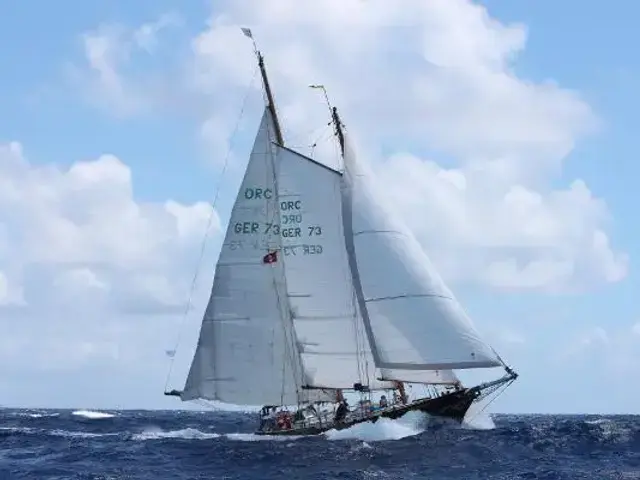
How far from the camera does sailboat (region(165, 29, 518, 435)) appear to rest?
5822 cm

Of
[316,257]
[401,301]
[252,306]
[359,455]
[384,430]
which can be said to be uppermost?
[316,257]

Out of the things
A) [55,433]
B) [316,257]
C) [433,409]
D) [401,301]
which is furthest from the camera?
[55,433]

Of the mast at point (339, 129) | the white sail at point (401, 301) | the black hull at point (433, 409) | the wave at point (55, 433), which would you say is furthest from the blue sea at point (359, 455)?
the mast at point (339, 129)

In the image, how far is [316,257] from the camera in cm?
6256

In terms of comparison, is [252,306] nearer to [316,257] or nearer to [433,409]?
[316,257]

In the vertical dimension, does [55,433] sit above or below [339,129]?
below

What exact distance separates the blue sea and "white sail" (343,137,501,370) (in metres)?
4.85

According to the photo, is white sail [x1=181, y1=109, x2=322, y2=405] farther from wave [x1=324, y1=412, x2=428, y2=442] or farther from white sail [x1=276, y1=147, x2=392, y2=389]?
wave [x1=324, y1=412, x2=428, y2=442]

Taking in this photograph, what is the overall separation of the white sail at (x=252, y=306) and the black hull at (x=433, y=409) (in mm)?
3290

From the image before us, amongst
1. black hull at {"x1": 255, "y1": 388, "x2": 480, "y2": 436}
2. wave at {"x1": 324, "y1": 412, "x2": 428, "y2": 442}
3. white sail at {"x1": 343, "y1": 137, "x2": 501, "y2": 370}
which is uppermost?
white sail at {"x1": 343, "y1": 137, "x2": 501, "y2": 370}

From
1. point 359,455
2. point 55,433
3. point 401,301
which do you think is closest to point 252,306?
point 401,301

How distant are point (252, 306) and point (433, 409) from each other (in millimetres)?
13355

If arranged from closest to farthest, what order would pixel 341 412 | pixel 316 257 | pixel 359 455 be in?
pixel 359 455
pixel 316 257
pixel 341 412

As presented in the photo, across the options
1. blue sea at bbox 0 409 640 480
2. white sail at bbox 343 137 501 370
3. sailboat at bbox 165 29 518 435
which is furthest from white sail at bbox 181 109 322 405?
white sail at bbox 343 137 501 370
